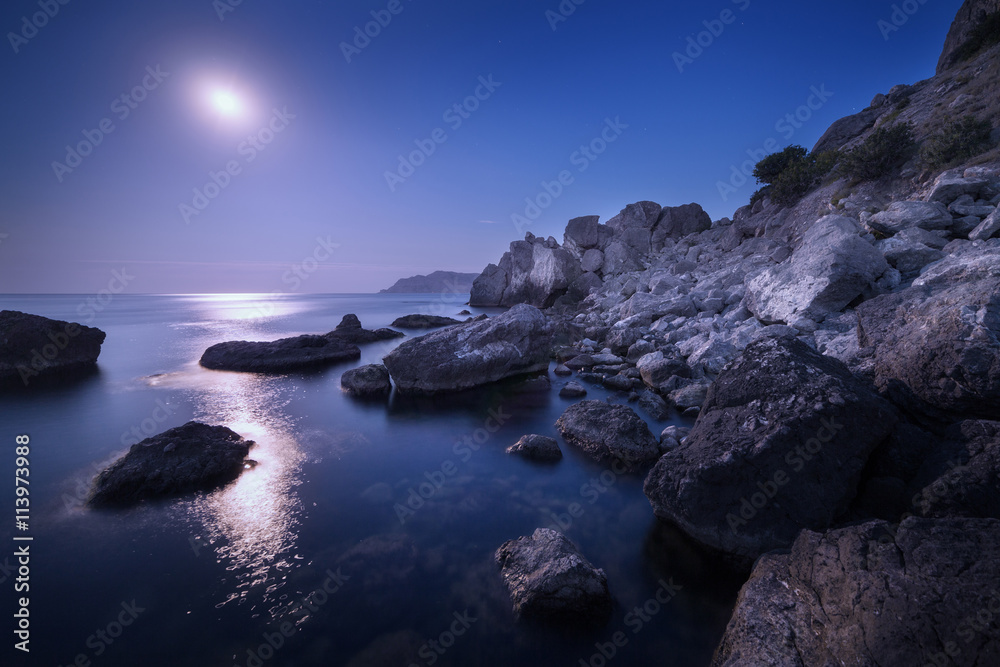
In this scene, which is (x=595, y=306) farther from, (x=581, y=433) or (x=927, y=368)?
(x=927, y=368)

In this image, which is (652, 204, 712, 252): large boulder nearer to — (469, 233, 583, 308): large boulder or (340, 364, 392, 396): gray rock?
(469, 233, 583, 308): large boulder

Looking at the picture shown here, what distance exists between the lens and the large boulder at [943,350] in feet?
19.8

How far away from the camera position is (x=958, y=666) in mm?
2895

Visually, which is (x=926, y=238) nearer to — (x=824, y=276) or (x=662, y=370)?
(x=824, y=276)

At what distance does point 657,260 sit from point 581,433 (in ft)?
145

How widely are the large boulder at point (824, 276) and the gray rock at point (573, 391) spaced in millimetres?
8766

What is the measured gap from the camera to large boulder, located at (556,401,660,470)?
10.0m

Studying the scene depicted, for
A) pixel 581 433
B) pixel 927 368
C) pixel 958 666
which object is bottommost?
pixel 958 666

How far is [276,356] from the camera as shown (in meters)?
21.7

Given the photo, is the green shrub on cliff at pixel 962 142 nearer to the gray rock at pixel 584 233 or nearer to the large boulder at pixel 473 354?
the large boulder at pixel 473 354

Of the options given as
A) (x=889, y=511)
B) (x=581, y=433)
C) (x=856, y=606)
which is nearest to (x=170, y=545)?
(x=581, y=433)
